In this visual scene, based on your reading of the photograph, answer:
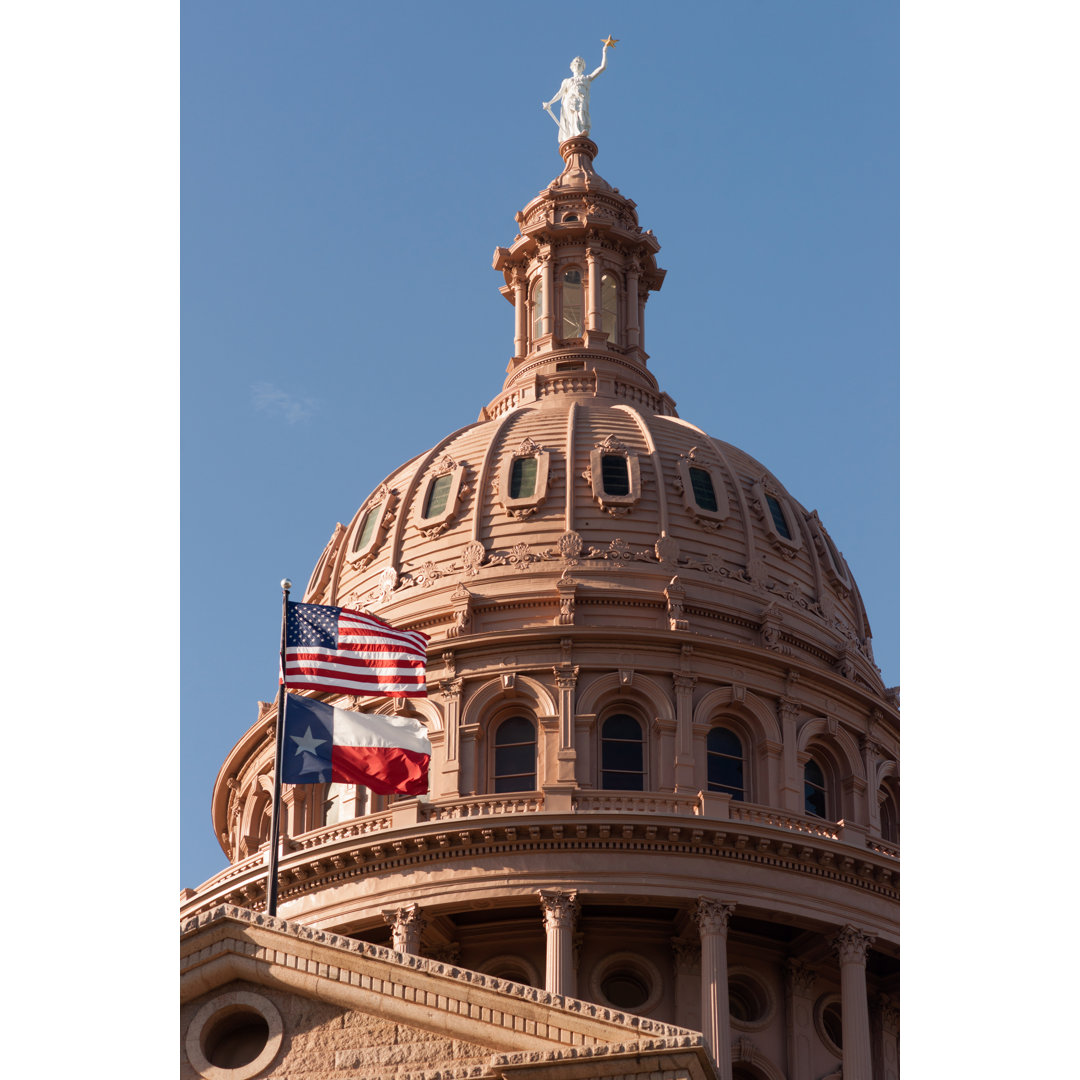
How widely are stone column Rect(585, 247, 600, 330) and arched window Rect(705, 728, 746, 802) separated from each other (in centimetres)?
1654

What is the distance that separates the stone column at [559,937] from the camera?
53031 millimetres

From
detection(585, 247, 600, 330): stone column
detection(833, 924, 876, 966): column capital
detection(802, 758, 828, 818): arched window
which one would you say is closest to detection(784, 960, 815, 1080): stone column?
detection(833, 924, 876, 966): column capital

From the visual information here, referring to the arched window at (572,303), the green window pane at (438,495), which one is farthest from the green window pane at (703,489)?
the arched window at (572,303)

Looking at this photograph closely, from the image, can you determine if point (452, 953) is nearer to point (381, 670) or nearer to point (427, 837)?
point (427, 837)

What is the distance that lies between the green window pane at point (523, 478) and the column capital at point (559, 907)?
12.7 m

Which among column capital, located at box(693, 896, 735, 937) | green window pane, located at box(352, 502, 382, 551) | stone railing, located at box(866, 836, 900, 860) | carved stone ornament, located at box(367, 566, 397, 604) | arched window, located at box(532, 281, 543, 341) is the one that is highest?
arched window, located at box(532, 281, 543, 341)

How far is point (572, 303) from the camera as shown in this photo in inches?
2894

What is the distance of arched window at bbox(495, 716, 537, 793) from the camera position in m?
58.3

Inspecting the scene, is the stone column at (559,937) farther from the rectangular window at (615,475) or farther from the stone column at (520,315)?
the stone column at (520,315)

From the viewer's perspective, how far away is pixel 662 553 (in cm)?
6194

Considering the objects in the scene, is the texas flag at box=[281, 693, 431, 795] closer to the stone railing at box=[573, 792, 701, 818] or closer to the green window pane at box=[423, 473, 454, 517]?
the stone railing at box=[573, 792, 701, 818]

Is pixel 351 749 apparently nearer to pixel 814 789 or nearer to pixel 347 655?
pixel 347 655

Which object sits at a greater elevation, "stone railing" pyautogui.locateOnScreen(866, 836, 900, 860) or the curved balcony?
"stone railing" pyautogui.locateOnScreen(866, 836, 900, 860)

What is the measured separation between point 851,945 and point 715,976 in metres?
3.96
